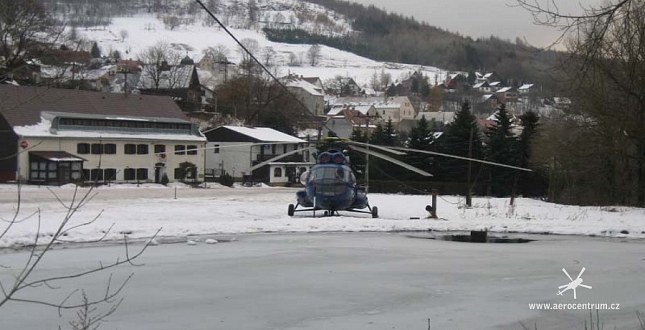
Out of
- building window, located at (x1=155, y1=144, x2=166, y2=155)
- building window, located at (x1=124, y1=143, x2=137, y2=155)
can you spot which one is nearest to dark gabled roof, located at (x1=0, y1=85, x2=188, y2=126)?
building window, located at (x1=124, y1=143, x2=137, y2=155)

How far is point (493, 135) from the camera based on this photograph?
61.0 m

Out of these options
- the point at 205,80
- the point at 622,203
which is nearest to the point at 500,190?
the point at 622,203

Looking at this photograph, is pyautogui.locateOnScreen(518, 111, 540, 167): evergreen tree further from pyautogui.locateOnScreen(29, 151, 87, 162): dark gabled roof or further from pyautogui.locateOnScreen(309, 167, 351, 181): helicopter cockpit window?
pyautogui.locateOnScreen(309, 167, 351, 181): helicopter cockpit window

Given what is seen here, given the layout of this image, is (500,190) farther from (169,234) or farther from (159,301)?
(159,301)

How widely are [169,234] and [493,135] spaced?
48.1m

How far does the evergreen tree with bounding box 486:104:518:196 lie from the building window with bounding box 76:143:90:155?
3387 cm

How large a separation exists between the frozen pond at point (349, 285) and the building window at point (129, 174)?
48383mm

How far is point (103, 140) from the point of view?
60.4 m

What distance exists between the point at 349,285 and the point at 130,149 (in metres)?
54.8

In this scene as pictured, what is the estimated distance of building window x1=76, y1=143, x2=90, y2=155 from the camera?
58.8 meters

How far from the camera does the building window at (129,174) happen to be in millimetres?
61156

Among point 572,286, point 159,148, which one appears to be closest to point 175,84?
point 159,148

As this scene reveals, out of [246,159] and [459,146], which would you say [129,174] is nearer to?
[246,159]

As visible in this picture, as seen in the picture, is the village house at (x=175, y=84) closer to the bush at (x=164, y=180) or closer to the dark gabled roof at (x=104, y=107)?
the dark gabled roof at (x=104, y=107)
